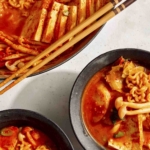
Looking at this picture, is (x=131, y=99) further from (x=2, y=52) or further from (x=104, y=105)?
(x=2, y=52)

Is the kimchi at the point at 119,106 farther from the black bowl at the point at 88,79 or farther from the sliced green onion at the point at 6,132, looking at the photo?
the sliced green onion at the point at 6,132

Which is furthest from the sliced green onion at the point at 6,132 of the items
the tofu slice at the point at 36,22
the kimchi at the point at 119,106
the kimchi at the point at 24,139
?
the tofu slice at the point at 36,22

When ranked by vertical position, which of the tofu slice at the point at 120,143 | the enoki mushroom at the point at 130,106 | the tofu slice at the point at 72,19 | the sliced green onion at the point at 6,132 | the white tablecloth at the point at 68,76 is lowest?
the tofu slice at the point at 120,143

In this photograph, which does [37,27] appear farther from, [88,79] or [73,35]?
[88,79]

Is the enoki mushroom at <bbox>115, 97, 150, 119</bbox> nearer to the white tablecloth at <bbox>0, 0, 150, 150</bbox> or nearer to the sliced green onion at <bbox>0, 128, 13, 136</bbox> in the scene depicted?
the white tablecloth at <bbox>0, 0, 150, 150</bbox>

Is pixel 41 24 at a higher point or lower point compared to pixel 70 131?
higher

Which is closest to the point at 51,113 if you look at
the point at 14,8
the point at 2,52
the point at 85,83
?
the point at 85,83
